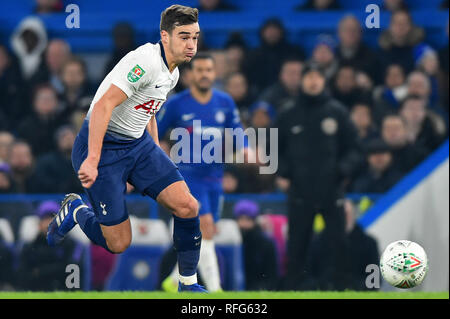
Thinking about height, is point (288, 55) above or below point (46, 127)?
above

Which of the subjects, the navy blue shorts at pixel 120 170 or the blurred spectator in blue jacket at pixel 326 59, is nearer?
the navy blue shorts at pixel 120 170

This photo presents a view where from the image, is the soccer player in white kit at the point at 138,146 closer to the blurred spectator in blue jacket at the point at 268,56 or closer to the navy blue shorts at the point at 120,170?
the navy blue shorts at the point at 120,170

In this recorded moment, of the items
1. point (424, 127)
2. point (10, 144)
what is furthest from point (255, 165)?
point (10, 144)

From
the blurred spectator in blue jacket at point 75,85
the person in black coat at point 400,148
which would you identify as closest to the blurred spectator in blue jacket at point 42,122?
the blurred spectator in blue jacket at point 75,85

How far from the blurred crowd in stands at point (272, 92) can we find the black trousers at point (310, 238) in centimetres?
19

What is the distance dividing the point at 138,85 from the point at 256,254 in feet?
14.9

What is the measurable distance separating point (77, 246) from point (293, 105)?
2.96m

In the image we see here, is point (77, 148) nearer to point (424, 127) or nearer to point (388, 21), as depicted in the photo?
point (424, 127)

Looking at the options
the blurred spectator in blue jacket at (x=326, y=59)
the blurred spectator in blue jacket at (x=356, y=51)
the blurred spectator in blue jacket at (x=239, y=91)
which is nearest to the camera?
the blurred spectator in blue jacket at (x=239, y=91)

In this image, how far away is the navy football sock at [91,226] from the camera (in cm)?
847

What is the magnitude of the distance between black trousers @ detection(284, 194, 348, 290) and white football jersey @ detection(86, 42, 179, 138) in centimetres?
400

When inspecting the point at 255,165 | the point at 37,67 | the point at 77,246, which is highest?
the point at 37,67

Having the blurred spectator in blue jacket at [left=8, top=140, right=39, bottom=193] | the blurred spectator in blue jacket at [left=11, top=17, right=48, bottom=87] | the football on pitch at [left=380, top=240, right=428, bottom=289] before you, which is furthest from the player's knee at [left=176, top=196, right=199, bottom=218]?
the blurred spectator in blue jacket at [left=11, top=17, right=48, bottom=87]

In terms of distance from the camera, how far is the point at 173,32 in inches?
314
